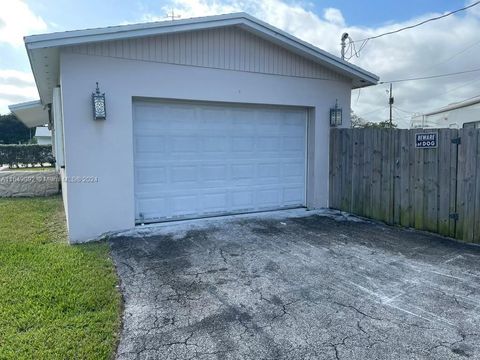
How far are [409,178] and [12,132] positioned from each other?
5878cm

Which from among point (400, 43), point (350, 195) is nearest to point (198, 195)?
point (350, 195)

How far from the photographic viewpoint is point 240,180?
7.34 m

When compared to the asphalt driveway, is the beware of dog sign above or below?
above

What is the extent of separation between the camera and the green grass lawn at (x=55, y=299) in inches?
108

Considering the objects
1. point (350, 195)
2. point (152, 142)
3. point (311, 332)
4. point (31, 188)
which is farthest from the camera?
point (31, 188)

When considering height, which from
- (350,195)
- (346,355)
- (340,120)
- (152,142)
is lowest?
(346,355)

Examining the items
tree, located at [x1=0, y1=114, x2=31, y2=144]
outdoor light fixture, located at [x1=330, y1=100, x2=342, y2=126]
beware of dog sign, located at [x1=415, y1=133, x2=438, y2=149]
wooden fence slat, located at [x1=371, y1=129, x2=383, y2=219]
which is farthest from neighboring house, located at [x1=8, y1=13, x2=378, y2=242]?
tree, located at [x1=0, y1=114, x2=31, y2=144]

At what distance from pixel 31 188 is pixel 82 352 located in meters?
9.86

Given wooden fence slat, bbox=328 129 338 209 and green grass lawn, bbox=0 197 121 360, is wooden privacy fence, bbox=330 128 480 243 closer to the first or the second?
wooden fence slat, bbox=328 129 338 209

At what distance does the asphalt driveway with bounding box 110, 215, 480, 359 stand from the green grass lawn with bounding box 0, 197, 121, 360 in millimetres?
198

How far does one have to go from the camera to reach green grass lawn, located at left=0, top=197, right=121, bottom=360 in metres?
2.73

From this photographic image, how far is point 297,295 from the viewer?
373 centimetres

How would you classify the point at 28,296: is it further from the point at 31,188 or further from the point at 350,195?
the point at 31,188

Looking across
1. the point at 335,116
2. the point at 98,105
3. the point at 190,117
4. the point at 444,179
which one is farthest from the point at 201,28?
the point at 444,179
